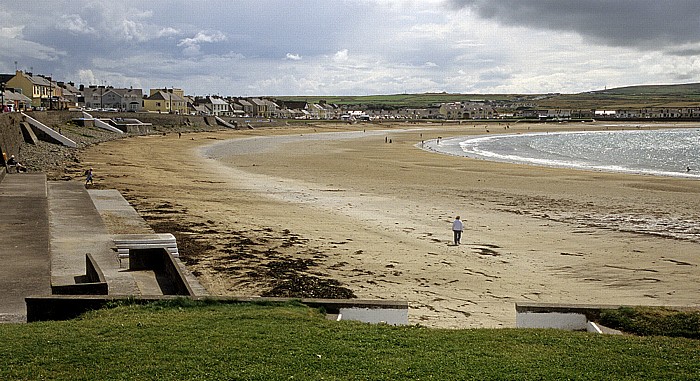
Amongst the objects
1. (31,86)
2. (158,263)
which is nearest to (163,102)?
(31,86)

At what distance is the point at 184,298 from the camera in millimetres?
8203

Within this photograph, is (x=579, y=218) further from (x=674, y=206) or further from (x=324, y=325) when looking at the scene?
(x=324, y=325)

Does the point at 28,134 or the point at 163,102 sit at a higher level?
the point at 163,102

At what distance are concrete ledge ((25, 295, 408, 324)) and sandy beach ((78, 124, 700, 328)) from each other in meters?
2.16

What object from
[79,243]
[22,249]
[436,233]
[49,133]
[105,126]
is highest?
[49,133]

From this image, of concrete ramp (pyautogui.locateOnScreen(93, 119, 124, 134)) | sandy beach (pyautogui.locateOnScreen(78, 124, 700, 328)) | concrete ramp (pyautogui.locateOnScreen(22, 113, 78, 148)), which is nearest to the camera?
sandy beach (pyautogui.locateOnScreen(78, 124, 700, 328))

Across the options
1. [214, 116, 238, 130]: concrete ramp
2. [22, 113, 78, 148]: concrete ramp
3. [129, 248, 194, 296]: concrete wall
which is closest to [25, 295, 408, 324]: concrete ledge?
[129, 248, 194, 296]: concrete wall

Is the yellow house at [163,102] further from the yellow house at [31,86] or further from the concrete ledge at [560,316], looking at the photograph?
the concrete ledge at [560,316]

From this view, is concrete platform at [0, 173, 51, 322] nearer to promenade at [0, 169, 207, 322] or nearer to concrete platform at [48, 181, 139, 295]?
promenade at [0, 169, 207, 322]

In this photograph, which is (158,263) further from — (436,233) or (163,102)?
(163,102)

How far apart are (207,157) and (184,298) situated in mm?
36580

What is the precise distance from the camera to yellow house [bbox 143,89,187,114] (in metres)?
110

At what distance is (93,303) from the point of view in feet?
26.3

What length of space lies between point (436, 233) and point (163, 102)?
10020cm
